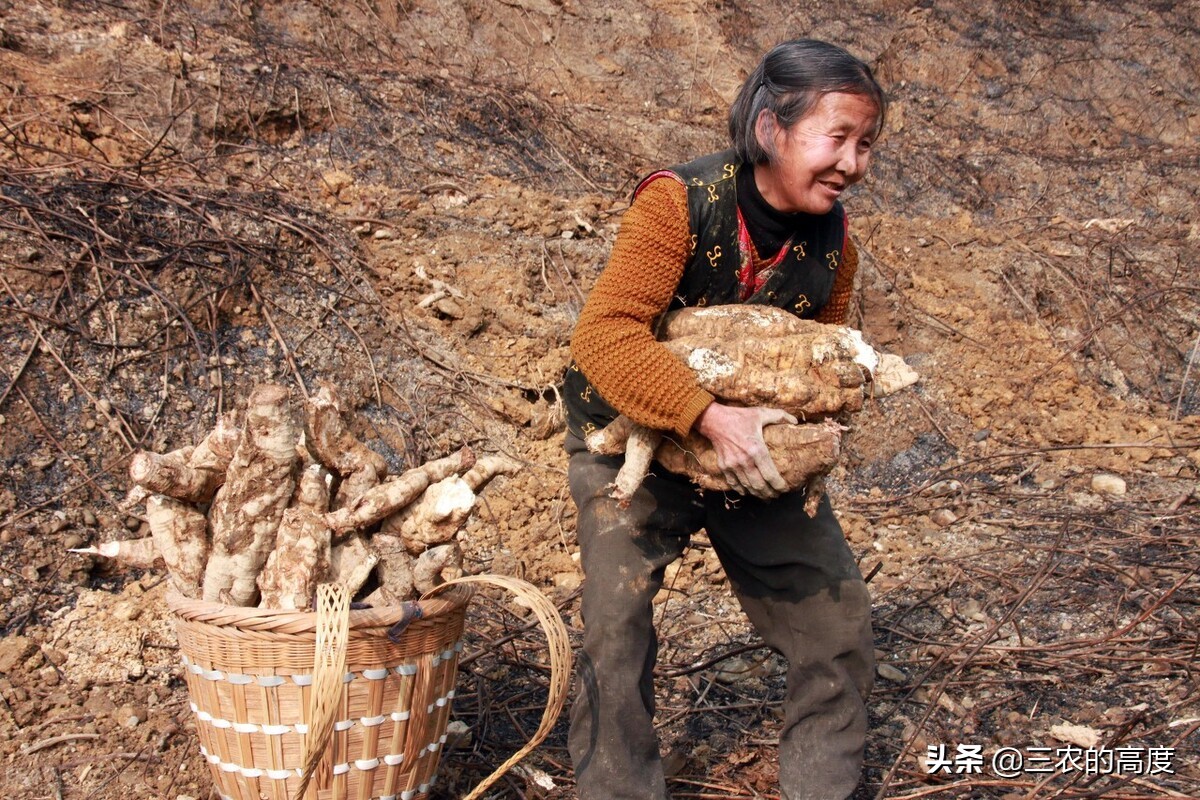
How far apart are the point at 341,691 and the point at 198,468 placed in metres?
0.69

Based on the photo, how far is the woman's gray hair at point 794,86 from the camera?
198cm

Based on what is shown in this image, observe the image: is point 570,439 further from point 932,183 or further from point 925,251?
point 932,183

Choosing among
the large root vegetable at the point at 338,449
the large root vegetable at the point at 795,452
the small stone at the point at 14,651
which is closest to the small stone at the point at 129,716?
the small stone at the point at 14,651

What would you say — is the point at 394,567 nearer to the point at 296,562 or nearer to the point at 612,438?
the point at 296,562

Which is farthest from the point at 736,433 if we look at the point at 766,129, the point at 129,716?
the point at 129,716

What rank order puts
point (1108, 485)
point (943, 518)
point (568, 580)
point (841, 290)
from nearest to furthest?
point (841, 290), point (568, 580), point (943, 518), point (1108, 485)

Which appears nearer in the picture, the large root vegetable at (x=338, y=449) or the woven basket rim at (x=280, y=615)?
the woven basket rim at (x=280, y=615)

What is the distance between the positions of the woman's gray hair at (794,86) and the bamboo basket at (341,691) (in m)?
1.09

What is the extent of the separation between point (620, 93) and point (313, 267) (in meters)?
4.41

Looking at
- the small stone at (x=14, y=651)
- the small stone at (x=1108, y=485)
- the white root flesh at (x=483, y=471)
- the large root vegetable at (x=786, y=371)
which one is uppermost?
the large root vegetable at (x=786, y=371)

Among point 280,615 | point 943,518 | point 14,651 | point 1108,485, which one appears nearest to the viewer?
point 280,615

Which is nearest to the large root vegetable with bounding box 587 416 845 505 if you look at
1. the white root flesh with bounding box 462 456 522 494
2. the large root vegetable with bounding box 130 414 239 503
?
the white root flesh with bounding box 462 456 522 494

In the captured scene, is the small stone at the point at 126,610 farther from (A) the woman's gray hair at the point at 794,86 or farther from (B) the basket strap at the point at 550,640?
(A) the woman's gray hair at the point at 794,86

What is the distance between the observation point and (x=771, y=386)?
1.93 m
